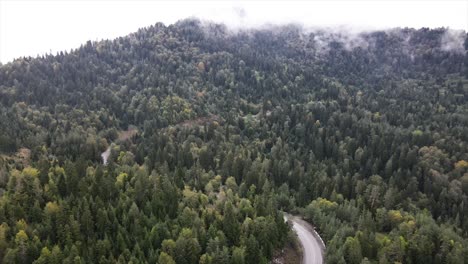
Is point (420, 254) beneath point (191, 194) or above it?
beneath

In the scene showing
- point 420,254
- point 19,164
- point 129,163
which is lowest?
point 420,254

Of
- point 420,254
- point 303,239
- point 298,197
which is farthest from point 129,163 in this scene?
point 420,254

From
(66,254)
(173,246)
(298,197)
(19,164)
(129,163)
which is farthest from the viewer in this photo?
(129,163)

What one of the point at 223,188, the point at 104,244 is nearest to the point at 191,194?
the point at 223,188

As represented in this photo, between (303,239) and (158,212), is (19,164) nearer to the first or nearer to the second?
(158,212)

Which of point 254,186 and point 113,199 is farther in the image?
point 254,186

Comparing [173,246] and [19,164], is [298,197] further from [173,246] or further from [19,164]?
[19,164]

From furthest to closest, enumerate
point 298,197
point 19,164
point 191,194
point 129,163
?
point 129,163 < point 298,197 < point 19,164 < point 191,194
